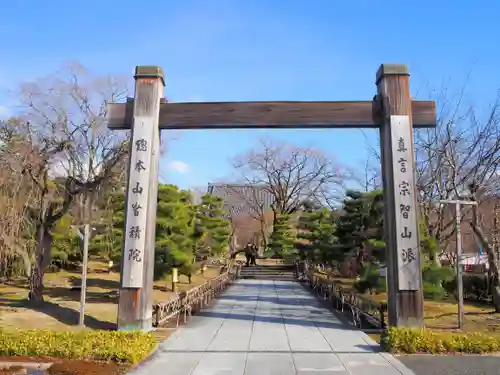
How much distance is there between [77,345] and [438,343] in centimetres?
656

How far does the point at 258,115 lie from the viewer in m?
11.3

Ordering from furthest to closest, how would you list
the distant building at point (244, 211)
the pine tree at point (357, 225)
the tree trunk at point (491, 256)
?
the distant building at point (244, 211), the pine tree at point (357, 225), the tree trunk at point (491, 256)

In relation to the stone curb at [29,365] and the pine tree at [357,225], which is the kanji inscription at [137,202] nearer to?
the stone curb at [29,365]

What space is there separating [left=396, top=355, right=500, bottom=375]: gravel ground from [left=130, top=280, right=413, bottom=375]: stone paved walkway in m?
0.27

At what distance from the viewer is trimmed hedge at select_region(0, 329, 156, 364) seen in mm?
7230

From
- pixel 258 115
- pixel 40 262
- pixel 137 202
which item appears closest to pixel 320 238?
pixel 40 262

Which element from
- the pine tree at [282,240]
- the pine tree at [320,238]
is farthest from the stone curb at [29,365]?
the pine tree at [282,240]

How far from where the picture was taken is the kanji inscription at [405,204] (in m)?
9.93

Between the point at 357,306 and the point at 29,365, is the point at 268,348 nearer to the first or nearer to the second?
the point at 29,365

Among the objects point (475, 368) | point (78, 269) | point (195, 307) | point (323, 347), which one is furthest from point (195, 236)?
point (475, 368)

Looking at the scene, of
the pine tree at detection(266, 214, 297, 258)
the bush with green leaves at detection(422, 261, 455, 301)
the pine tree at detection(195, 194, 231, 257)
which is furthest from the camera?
the pine tree at detection(266, 214, 297, 258)

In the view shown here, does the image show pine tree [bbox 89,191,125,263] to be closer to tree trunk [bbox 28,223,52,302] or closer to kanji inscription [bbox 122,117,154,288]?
tree trunk [bbox 28,223,52,302]

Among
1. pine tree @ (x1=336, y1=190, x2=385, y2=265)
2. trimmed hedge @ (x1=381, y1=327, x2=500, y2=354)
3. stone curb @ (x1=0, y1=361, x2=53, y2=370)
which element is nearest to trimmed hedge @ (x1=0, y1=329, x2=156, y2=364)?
stone curb @ (x1=0, y1=361, x2=53, y2=370)

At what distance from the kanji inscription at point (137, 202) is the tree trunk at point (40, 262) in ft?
19.6
